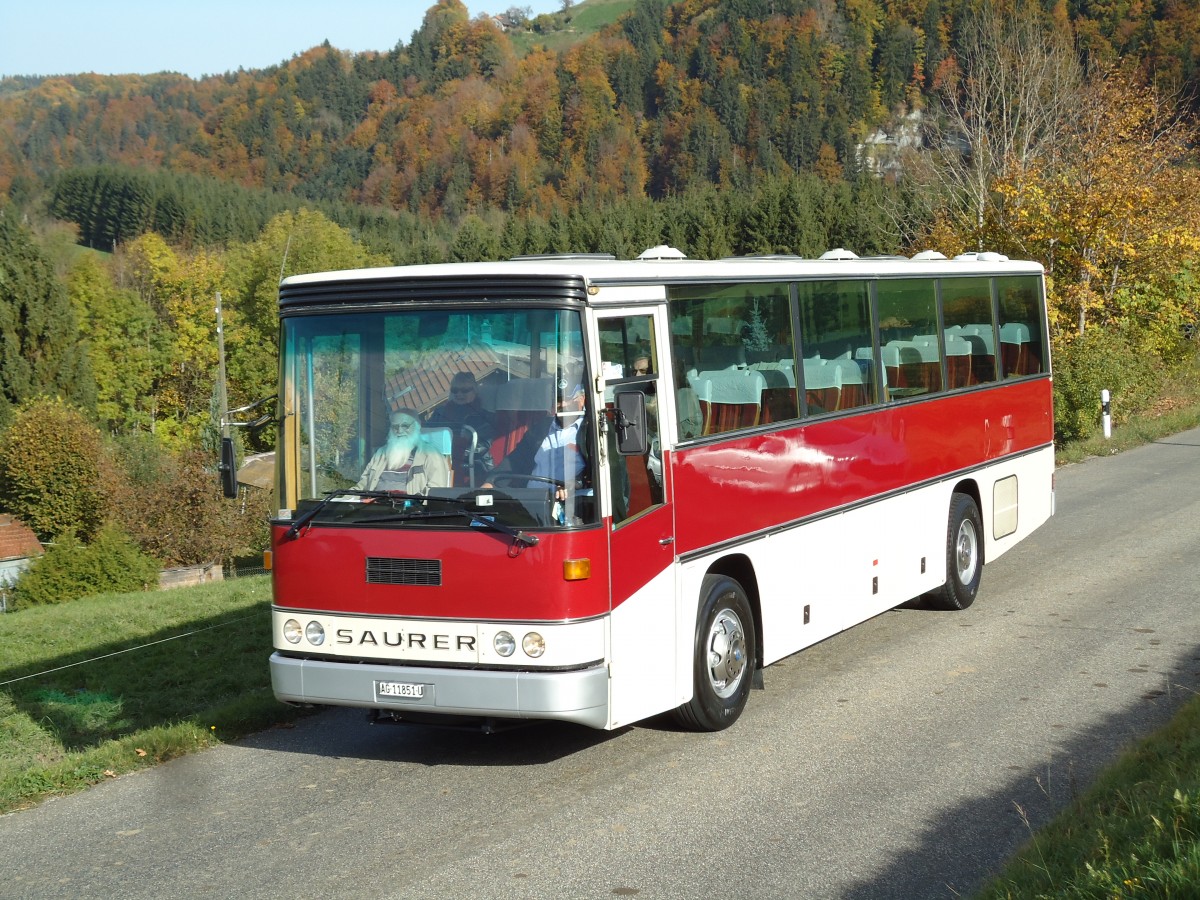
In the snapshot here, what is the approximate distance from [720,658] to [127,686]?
1072cm

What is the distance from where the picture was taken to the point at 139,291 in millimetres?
110000

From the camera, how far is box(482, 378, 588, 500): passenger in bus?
7176mm

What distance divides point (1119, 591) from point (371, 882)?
8660 millimetres

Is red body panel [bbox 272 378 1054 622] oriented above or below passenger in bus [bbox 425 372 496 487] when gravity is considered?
below

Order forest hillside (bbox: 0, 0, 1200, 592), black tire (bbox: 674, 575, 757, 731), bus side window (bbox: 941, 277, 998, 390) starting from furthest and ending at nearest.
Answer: forest hillside (bbox: 0, 0, 1200, 592)
bus side window (bbox: 941, 277, 998, 390)
black tire (bbox: 674, 575, 757, 731)

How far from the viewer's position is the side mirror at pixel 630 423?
283 inches

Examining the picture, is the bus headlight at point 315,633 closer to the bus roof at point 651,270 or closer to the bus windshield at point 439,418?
the bus windshield at point 439,418

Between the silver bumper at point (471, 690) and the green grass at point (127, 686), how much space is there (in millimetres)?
1474

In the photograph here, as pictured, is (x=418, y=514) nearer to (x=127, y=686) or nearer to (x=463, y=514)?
(x=463, y=514)

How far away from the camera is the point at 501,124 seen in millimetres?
170000

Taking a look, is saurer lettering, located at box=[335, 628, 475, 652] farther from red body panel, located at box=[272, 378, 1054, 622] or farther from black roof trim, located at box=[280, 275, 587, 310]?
black roof trim, located at box=[280, 275, 587, 310]

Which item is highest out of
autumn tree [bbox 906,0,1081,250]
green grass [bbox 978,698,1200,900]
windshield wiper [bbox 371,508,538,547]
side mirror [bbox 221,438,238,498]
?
autumn tree [bbox 906,0,1081,250]

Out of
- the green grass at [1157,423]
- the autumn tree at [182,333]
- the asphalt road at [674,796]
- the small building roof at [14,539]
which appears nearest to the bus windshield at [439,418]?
the asphalt road at [674,796]

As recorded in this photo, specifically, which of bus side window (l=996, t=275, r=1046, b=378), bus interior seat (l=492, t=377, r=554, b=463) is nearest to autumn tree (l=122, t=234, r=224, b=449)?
bus side window (l=996, t=275, r=1046, b=378)
